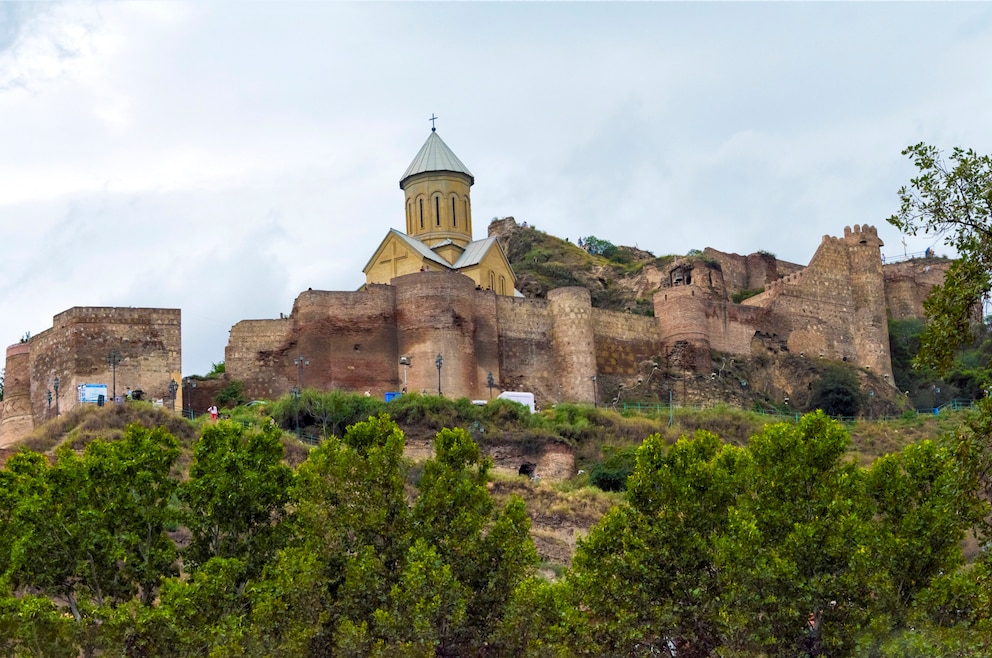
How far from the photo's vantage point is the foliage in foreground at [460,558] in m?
24.3

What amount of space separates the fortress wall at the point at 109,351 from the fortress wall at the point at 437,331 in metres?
6.52

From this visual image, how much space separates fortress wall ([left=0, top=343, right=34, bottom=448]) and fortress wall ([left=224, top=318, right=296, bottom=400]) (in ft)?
18.7

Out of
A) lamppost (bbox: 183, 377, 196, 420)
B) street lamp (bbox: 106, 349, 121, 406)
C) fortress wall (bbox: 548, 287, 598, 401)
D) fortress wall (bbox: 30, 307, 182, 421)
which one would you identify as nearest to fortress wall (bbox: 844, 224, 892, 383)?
fortress wall (bbox: 548, 287, 598, 401)

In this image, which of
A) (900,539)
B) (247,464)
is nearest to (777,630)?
(900,539)

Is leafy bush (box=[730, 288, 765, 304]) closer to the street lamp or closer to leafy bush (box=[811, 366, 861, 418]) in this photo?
leafy bush (box=[811, 366, 861, 418])

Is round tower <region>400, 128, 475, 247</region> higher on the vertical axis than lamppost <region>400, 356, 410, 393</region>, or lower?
higher

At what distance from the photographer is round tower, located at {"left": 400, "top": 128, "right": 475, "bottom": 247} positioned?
5766 centimetres

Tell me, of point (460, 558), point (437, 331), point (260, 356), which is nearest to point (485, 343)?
point (437, 331)

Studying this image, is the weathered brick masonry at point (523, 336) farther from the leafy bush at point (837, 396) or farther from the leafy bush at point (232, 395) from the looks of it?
the leafy bush at point (837, 396)

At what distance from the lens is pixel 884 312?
200 ft

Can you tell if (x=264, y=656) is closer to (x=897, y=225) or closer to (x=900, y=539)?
(x=900, y=539)

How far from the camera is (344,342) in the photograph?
4906 centimetres

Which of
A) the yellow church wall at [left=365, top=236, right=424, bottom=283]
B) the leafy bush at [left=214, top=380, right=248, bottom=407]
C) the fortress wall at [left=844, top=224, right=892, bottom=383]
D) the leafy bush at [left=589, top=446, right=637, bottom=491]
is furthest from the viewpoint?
the fortress wall at [left=844, top=224, right=892, bottom=383]

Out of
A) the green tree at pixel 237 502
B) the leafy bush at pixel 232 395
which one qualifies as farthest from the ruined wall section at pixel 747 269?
the green tree at pixel 237 502
